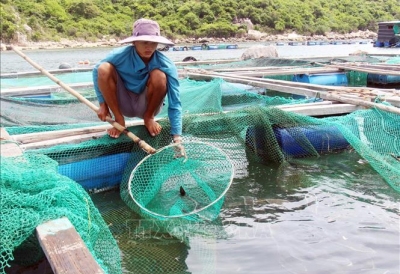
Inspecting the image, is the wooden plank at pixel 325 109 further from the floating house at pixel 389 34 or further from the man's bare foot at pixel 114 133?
the floating house at pixel 389 34

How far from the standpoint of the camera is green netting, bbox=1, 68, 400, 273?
2660 mm

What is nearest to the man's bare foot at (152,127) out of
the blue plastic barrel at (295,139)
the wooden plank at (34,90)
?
the blue plastic barrel at (295,139)

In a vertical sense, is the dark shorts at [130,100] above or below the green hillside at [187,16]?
below

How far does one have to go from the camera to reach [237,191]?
498 cm

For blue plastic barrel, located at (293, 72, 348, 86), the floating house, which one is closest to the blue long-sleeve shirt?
blue plastic barrel, located at (293, 72, 348, 86)

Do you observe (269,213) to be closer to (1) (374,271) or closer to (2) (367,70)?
(1) (374,271)

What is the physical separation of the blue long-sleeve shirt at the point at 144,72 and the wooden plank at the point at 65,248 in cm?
187

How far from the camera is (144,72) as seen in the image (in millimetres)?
4336

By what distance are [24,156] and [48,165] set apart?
310mm

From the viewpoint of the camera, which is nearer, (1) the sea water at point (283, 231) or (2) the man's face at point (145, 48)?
(1) the sea water at point (283, 231)

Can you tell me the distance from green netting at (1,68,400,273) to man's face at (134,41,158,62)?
2.84 ft

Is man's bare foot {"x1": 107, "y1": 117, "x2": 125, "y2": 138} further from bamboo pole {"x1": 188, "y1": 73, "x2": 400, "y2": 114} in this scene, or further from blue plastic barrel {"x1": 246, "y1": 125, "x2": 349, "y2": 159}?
bamboo pole {"x1": 188, "y1": 73, "x2": 400, "y2": 114}

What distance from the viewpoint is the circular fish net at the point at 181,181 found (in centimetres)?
400

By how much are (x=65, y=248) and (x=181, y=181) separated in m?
2.05
